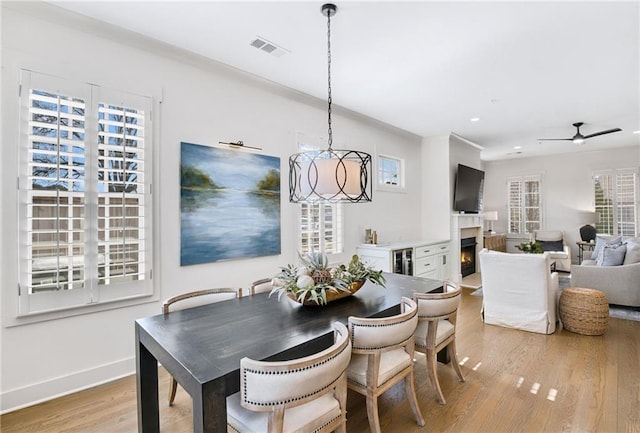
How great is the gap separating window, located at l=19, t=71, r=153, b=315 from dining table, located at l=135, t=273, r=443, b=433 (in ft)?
3.26

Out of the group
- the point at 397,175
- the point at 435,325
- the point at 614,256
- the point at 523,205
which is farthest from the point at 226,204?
the point at 523,205

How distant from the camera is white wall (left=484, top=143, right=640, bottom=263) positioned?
7645 millimetres

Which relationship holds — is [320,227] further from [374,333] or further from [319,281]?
[374,333]

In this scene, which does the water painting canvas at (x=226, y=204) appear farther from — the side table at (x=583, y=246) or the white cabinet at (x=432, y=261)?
the side table at (x=583, y=246)

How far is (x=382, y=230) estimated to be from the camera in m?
5.50

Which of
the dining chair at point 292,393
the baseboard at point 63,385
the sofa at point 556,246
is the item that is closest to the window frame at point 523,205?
the sofa at point 556,246

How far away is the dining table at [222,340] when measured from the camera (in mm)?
1283

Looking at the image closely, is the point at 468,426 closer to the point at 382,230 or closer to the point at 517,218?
the point at 382,230

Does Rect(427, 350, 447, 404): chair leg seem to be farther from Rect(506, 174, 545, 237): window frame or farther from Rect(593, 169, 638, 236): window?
Rect(593, 169, 638, 236): window

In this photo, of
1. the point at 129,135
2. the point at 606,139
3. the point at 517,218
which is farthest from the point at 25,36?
the point at 517,218

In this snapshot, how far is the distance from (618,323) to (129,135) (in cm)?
584

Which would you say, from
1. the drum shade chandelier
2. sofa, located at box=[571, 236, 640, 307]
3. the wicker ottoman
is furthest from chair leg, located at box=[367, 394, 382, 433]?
sofa, located at box=[571, 236, 640, 307]

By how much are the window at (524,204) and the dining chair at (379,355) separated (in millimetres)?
8353

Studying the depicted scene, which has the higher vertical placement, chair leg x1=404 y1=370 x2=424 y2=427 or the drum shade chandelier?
the drum shade chandelier
